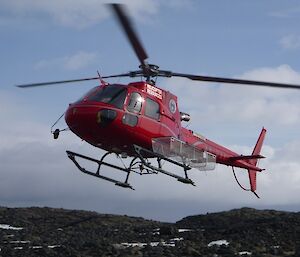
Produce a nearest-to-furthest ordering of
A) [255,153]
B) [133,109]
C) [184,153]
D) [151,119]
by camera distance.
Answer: [133,109] → [151,119] → [184,153] → [255,153]

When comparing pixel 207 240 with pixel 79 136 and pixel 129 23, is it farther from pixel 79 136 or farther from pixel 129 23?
pixel 129 23

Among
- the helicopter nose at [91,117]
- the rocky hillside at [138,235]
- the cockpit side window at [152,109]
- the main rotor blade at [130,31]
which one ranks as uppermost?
the main rotor blade at [130,31]

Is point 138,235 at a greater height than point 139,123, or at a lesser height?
lesser

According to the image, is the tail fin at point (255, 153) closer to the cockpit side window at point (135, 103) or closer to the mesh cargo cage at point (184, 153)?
the mesh cargo cage at point (184, 153)

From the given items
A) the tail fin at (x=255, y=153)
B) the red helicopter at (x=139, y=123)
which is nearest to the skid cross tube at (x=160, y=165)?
the red helicopter at (x=139, y=123)

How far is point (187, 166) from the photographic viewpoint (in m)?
23.6

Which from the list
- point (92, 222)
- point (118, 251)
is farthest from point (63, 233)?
point (118, 251)

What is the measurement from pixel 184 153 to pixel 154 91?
116 inches

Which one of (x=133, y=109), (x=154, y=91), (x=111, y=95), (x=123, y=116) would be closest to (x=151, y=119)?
(x=133, y=109)

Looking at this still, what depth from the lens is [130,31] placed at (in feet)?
56.5

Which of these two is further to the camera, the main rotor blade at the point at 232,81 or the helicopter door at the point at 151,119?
the helicopter door at the point at 151,119

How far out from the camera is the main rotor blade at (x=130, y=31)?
15578 millimetres

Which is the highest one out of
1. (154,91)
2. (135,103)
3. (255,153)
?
(154,91)

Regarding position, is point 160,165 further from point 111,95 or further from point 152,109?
point 111,95
